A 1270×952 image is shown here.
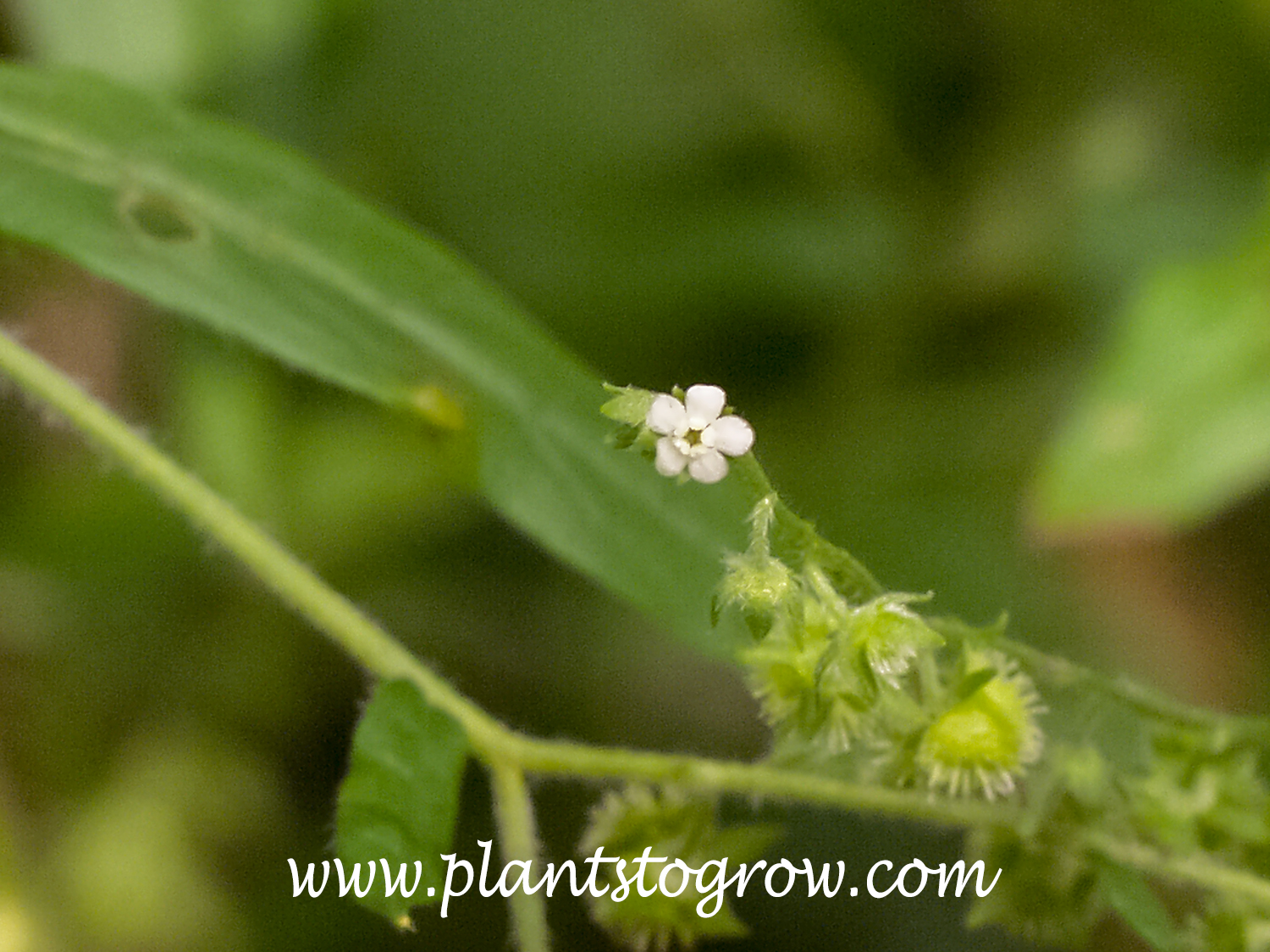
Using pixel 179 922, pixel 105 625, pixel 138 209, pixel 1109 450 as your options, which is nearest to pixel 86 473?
pixel 105 625

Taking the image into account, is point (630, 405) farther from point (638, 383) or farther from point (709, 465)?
point (638, 383)

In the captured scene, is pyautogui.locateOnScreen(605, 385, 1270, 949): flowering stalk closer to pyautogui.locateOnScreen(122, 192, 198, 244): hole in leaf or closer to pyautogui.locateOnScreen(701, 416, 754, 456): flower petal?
pyautogui.locateOnScreen(701, 416, 754, 456): flower petal

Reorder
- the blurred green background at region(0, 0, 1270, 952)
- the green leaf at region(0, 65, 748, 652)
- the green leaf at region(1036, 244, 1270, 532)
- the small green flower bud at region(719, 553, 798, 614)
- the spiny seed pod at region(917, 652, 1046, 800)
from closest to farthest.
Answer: the small green flower bud at region(719, 553, 798, 614) < the spiny seed pod at region(917, 652, 1046, 800) < the green leaf at region(0, 65, 748, 652) < the green leaf at region(1036, 244, 1270, 532) < the blurred green background at region(0, 0, 1270, 952)

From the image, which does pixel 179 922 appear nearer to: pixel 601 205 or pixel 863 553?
pixel 863 553

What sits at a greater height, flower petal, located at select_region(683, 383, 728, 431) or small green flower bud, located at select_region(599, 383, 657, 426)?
flower petal, located at select_region(683, 383, 728, 431)

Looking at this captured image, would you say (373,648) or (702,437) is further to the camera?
(373,648)

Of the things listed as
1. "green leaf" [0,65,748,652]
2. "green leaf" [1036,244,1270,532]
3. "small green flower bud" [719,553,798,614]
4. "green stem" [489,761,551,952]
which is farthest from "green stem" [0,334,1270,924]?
"green leaf" [1036,244,1270,532]

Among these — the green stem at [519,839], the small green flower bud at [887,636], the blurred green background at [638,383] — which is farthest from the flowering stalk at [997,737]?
the blurred green background at [638,383]

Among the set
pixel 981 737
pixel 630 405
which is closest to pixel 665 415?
pixel 630 405
